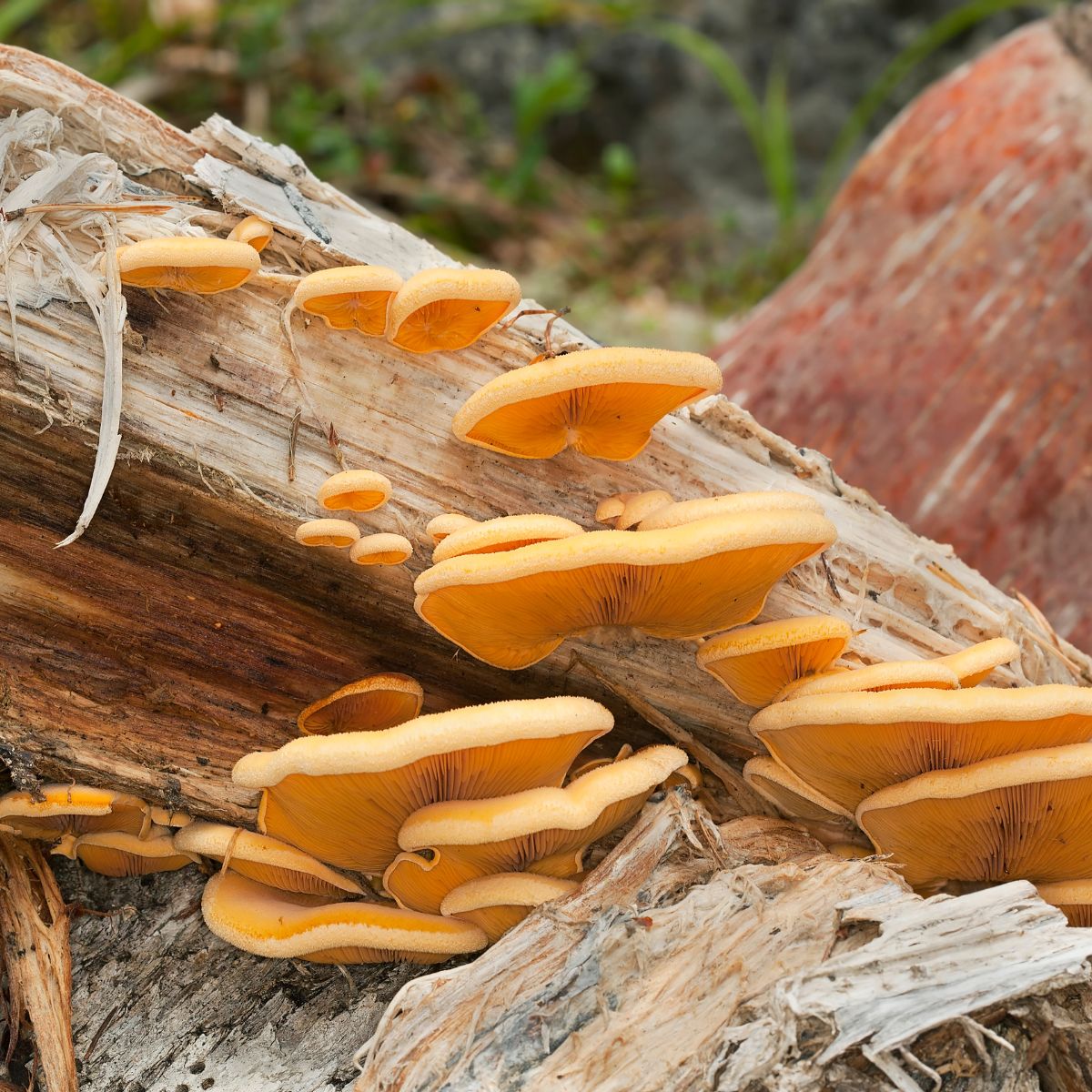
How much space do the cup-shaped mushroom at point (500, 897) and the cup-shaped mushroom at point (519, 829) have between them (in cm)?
4

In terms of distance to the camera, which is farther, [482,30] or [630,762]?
[482,30]

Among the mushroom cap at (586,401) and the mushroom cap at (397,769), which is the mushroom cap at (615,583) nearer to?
the mushroom cap at (397,769)

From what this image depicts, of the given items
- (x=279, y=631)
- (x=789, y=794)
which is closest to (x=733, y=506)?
(x=789, y=794)

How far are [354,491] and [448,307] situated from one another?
0.57 metres

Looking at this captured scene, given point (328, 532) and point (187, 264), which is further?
point (328, 532)

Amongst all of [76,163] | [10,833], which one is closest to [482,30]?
[76,163]

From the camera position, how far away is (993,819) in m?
2.71

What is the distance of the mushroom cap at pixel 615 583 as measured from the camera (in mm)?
2400

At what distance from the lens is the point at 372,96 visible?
10789mm

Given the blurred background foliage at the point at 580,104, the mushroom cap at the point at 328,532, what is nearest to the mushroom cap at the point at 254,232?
the mushroom cap at the point at 328,532

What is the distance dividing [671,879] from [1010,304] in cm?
446

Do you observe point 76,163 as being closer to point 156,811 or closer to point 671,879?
point 156,811

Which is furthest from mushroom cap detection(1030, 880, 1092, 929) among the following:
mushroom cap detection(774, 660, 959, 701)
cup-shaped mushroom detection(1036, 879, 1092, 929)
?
mushroom cap detection(774, 660, 959, 701)

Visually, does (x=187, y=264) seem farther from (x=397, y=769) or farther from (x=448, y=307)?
(x=397, y=769)
